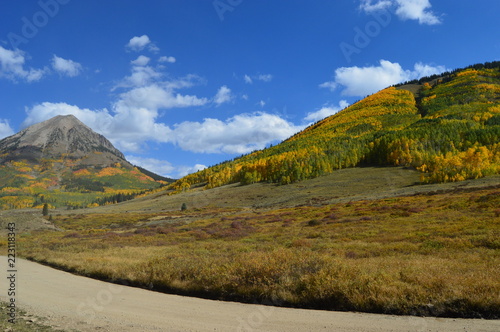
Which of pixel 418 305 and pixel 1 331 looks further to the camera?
pixel 418 305

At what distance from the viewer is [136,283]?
50.3ft

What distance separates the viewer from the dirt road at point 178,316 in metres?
8.18

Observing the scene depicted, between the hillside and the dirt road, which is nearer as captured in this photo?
the dirt road

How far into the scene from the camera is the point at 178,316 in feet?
32.1

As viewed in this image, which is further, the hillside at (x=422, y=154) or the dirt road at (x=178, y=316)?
the hillside at (x=422, y=154)

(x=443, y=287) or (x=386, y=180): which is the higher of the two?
(x=386, y=180)

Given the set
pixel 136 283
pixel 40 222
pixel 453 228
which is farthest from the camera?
pixel 40 222

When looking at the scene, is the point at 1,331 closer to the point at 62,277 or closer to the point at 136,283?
the point at 136,283

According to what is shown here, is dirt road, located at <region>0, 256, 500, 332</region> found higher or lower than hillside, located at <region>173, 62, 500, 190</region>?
lower

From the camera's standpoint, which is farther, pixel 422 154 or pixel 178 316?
pixel 422 154

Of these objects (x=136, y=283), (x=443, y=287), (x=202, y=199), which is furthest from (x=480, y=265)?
(x=202, y=199)

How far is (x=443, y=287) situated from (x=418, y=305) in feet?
4.59

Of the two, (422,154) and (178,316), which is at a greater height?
(422,154)

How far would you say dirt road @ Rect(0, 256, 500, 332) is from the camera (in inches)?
322
